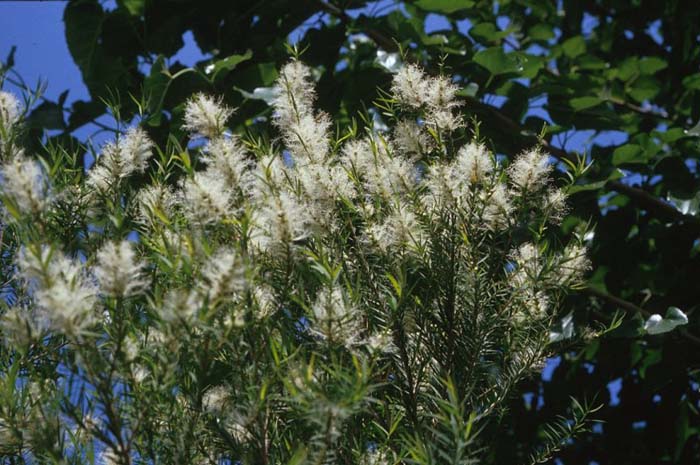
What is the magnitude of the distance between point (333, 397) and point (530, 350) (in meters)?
0.32

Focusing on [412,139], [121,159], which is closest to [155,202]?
[121,159]

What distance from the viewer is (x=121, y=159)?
0.79m

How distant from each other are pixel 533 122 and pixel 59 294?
1210 millimetres

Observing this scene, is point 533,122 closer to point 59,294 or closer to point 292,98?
point 292,98

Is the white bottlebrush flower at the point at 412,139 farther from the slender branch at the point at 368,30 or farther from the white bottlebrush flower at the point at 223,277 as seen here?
the slender branch at the point at 368,30

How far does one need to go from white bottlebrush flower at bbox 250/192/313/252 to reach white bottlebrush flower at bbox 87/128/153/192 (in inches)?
6.3

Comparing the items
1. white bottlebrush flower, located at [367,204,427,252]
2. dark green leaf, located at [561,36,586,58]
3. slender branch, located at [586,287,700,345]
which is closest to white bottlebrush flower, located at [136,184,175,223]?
white bottlebrush flower, located at [367,204,427,252]

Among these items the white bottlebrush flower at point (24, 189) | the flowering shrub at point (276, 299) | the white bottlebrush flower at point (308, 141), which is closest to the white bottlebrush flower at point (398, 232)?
the flowering shrub at point (276, 299)

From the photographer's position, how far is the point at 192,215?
26.4 inches

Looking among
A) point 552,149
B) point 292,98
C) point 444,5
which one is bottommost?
point 292,98

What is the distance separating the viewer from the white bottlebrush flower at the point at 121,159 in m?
0.79

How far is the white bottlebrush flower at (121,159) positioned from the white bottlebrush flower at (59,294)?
21 centimetres

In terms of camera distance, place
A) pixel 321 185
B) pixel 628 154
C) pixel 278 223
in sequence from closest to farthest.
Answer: pixel 278 223, pixel 321 185, pixel 628 154

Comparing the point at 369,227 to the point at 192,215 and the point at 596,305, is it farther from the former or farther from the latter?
the point at 596,305
